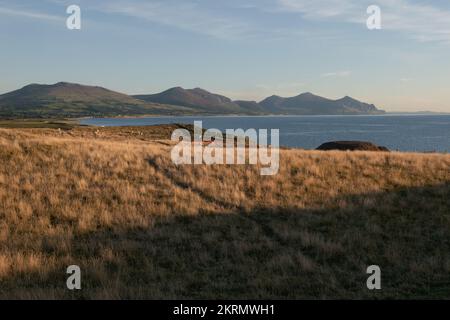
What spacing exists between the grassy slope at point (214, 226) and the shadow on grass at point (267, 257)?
43 millimetres

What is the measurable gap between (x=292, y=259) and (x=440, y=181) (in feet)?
47.0

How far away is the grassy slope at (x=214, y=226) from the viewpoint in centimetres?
1051

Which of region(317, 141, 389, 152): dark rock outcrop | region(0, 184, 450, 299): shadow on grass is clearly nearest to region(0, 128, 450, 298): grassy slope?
region(0, 184, 450, 299): shadow on grass

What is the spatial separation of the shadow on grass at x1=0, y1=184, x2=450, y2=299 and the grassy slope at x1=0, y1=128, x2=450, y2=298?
0.14 feet

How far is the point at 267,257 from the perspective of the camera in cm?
1258

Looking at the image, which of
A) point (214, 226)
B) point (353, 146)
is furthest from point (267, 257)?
point (353, 146)

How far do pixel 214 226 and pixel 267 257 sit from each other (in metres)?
3.14

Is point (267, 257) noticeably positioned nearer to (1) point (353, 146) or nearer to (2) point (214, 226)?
(2) point (214, 226)

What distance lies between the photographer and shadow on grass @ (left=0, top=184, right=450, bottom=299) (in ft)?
32.8

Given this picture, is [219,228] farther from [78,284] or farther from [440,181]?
[440,181]

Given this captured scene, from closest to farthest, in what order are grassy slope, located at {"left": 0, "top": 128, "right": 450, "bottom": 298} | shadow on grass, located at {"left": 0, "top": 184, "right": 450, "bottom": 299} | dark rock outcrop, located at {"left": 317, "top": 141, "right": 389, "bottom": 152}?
1. shadow on grass, located at {"left": 0, "top": 184, "right": 450, "bottom": 299}
2. grassy slope, located at {"left": 0, "top": 128, "right": 450, "bottom": 298}
3. dark rock outcrop, located at {"left": 317, "top": 141, "right": 389, "bottom": 152}

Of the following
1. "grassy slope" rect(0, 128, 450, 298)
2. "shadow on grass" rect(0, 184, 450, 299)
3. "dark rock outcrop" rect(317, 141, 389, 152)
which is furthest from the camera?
"dark rock outcrop" rect(317, 141, 389, 152)

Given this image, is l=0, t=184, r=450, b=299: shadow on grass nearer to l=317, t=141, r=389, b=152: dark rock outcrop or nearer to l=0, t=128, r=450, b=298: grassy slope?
l=0, t=128, r=450, b=298: grassy slope

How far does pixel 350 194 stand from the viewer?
65.3 feet
